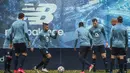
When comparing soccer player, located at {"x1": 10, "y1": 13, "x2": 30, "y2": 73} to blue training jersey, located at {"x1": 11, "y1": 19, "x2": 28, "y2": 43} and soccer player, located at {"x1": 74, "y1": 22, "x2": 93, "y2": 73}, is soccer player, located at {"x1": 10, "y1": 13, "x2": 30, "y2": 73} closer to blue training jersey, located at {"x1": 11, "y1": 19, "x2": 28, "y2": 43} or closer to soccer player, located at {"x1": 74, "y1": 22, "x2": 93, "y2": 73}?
blue training jersey, located at {"x1": 11, "y1": 19, "x2": 28, "y2": 43}

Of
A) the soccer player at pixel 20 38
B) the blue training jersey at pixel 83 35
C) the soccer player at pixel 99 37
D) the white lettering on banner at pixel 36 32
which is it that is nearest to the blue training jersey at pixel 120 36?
the blue training jersey at pixel 83 35

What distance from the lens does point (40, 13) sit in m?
18.9

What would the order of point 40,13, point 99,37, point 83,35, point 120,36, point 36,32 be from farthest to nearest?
point 40,13 → point 36,32 → point 99,37 → point 83,35 → point 120,36

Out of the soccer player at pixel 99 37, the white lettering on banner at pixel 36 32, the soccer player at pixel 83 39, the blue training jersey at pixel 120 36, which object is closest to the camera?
the blue training jersey at pixel 120 36

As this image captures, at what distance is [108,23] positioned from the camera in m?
18.8

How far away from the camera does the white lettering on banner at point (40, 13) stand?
18.8 meters

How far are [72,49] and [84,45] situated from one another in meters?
1.99

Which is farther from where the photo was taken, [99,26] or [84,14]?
[84,14]

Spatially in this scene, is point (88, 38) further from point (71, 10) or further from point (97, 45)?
point (71, 10)

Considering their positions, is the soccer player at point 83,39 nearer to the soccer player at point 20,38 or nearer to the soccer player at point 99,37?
the soccer player at point 99,37

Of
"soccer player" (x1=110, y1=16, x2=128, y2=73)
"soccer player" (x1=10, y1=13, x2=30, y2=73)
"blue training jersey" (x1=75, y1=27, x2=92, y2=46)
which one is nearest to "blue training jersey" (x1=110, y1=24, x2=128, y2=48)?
"soccer player" (x1=110, y1=16, x2=128, y2=73)

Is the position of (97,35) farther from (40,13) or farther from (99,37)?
(40,13)

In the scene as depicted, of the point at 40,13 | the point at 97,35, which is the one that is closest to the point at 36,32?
the point at 40,13

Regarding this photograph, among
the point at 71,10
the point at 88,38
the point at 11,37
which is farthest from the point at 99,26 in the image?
the point at 11,37
